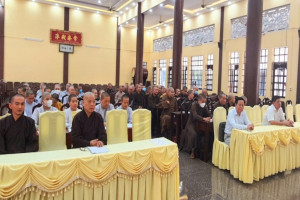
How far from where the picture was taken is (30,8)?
13.4m

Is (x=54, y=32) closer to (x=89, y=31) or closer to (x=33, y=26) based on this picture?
(x=33, y=26)

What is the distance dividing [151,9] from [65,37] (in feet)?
18.8

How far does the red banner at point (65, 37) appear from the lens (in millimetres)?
14047

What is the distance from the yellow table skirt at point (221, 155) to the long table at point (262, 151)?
145 mm

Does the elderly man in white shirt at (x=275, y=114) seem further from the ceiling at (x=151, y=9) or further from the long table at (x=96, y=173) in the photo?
the ceiling at (x=151, y=9)

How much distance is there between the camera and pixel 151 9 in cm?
1221

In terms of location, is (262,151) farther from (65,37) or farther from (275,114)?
(65,37)

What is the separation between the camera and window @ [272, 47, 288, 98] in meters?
9.44

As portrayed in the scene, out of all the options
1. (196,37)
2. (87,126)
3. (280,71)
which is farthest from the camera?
(196,37)

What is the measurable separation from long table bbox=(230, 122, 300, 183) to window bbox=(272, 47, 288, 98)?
5.94 m

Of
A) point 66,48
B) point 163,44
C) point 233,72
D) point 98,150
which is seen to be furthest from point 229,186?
point 163,44

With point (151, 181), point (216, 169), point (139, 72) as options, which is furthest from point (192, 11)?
point (151, 181)

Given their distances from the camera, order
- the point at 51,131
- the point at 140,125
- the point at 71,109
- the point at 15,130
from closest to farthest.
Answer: the point at 15,130 < the point at 51,131 < the point at 140,125 < the point at 71,109

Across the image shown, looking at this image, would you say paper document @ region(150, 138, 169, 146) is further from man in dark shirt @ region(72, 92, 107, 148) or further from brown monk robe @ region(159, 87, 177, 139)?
brown monk robe @ region(159, 87, 177, 139)
